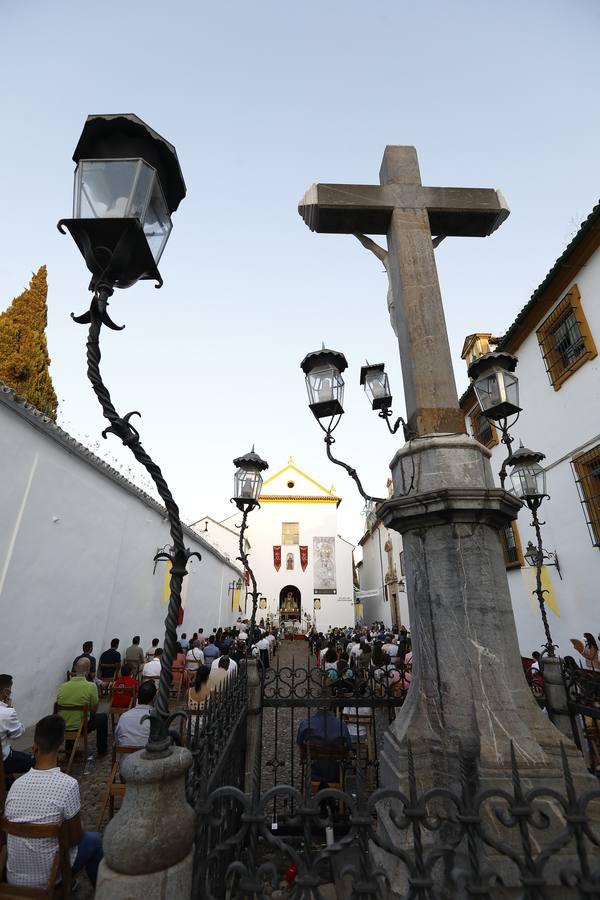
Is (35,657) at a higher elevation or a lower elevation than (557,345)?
lower

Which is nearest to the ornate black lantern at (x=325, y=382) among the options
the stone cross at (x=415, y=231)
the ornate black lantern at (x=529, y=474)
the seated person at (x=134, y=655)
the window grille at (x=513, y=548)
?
the stone cross at (x=415, y=231)

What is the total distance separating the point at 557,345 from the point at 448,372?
25.4ft

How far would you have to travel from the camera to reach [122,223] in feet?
5.89

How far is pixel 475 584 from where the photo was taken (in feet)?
8.57

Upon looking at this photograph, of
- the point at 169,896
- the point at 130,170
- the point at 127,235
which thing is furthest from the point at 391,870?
the point at 130,170

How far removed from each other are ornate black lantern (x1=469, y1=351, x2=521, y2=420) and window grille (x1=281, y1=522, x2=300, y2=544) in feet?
97.1

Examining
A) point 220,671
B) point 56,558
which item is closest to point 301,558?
point 56,558

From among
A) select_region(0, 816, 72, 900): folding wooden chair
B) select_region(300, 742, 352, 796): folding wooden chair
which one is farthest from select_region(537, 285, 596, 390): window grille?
select_region(0, 816, 72, 900): folding wooden chair

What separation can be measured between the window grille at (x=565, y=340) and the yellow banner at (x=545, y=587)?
4.33 m

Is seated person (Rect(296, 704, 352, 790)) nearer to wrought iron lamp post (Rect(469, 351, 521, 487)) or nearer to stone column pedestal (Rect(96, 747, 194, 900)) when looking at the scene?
stone column pedestal (Rect(96, 747, 194, 900))

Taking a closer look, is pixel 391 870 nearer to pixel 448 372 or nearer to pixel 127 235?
pixel 448 372

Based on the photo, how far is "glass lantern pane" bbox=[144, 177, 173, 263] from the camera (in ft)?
6.51

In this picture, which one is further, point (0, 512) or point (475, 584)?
point (0, 512)

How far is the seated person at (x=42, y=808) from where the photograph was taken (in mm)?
2361
